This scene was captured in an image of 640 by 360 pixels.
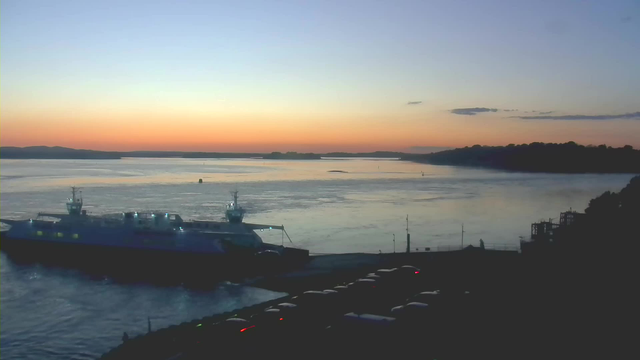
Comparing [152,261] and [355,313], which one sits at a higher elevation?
[355,313]

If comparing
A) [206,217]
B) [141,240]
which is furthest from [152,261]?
[206,217]

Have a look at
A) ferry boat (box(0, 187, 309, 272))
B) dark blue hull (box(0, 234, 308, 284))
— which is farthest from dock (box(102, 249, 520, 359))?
Result: ferry boat (box(0, 187, 309, 272))

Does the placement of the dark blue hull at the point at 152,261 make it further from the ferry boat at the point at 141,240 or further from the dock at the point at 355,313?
the dock at the point at 355,313

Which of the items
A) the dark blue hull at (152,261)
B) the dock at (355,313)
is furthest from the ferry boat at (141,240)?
the dock at (355,313)

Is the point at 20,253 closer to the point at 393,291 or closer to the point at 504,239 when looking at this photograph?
the point at 393,291

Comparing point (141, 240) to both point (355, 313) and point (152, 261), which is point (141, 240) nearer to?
point (152, 261)

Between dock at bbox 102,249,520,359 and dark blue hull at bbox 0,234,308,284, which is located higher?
dock at bbox 102,249,520,359

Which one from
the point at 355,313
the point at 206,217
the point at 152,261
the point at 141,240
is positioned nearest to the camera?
the point at 355,313

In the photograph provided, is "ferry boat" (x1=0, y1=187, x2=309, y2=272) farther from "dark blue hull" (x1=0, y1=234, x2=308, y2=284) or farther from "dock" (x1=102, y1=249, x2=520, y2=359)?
"dock" (x1=102, y1=249, x2=520, y2=359)

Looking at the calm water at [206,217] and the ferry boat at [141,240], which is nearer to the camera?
the calm water at [206,217]

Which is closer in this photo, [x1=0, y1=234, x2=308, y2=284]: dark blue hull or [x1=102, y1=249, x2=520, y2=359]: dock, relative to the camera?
[x1=102, y1=249, x2=520, y2=359]: dock

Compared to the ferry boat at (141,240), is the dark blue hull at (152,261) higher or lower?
lower
